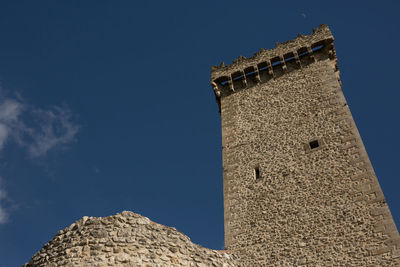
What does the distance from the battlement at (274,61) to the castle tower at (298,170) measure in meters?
0.04

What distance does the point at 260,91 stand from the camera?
12625mm

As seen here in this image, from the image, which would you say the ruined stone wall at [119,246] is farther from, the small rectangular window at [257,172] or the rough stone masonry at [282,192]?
the small rectangular window at [257,172]

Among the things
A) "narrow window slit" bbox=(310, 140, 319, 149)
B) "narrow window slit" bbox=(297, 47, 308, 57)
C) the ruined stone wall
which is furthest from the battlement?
the ruined stone wall

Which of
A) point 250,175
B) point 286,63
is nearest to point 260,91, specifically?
point 286,63

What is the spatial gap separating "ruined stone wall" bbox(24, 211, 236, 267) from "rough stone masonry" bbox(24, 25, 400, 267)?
2 cm

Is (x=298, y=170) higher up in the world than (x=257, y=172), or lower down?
lower down

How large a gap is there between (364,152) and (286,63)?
184 inches

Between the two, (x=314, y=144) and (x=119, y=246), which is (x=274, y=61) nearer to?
(x=314, y=144)

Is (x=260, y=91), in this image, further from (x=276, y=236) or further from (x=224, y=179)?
(x=276, y=236)

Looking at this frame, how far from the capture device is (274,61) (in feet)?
42.9

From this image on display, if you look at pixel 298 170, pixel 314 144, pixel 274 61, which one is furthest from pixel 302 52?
pixel 298 170

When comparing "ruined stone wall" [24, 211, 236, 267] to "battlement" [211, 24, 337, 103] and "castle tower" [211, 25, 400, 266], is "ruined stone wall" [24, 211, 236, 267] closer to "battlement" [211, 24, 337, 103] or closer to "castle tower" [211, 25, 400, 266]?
"castle tower" [211, 25, 400, 266]

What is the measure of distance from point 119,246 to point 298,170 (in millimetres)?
5241

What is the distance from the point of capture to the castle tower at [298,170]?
836cm
